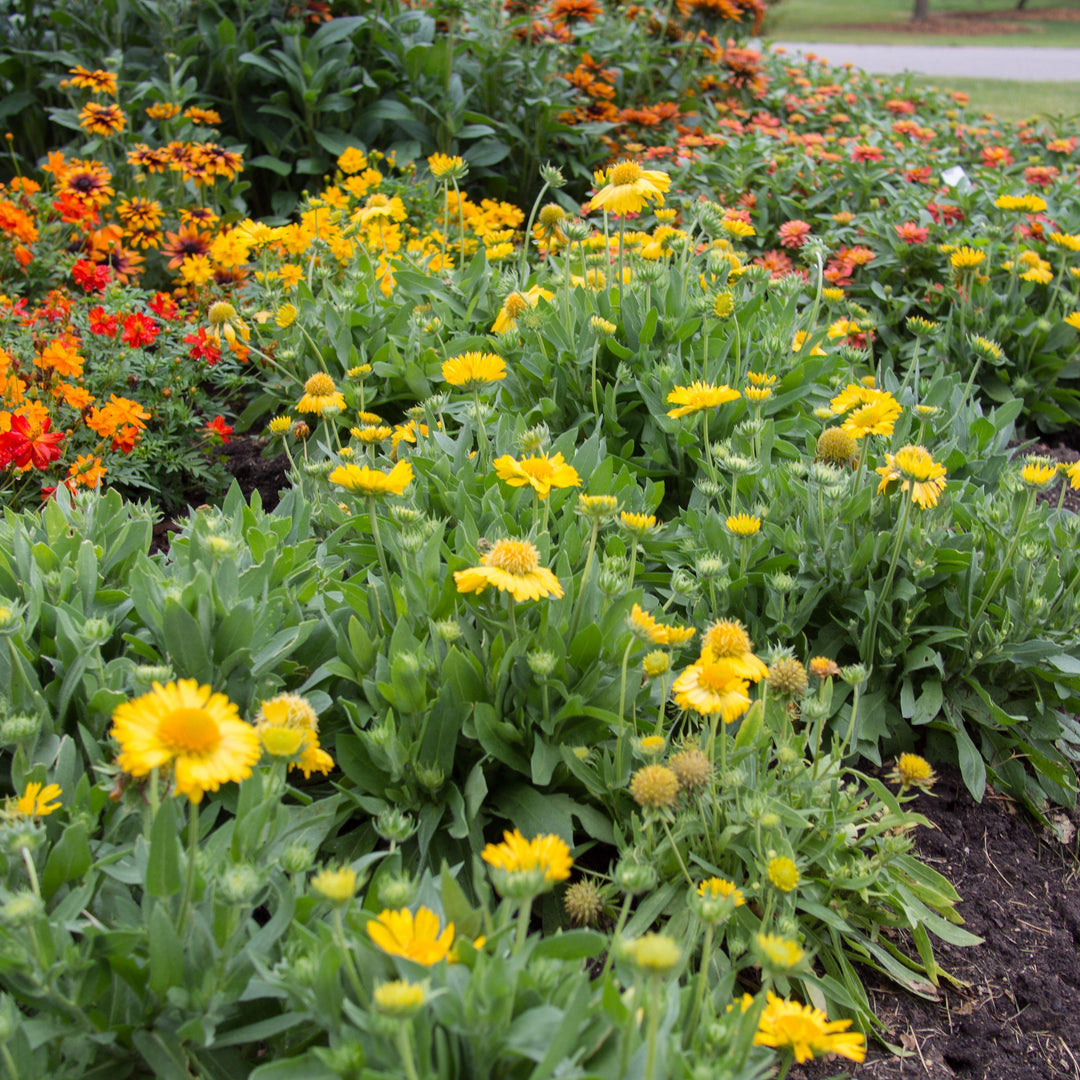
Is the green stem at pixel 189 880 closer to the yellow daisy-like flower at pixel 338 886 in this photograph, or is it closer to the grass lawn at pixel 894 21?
the yellow daisy-like flower at pixel 338 886

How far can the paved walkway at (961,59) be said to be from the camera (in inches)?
599

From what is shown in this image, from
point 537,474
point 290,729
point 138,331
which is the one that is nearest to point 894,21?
point 138,331

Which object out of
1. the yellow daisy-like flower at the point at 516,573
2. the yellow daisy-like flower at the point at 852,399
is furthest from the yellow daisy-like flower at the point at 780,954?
the yellow daisy-like flower at the point at 852,399

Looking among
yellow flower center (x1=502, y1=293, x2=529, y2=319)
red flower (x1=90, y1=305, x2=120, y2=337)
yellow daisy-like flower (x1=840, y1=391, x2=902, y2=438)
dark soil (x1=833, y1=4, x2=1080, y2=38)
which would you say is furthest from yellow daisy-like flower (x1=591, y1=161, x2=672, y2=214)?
dark soil (x1=833, y1=4, x2=1080, y2=38)

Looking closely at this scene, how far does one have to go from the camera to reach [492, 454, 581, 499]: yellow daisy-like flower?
1.77m

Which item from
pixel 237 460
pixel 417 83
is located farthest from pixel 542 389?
pixel 417 83

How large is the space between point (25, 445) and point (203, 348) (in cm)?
66

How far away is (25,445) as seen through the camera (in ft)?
7.97

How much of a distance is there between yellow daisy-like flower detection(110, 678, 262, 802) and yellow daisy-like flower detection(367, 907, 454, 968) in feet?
0.80

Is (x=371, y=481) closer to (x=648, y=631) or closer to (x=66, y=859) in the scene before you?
(x=648, y=631)

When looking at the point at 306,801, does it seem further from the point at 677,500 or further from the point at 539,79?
the point at 539,79

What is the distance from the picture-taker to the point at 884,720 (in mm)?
2201

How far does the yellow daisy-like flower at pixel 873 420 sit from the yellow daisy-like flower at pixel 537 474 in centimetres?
70

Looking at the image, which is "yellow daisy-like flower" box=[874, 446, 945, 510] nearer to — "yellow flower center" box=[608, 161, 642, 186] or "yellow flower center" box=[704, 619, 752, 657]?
"yellow flower center" box=[704, 619, 752, 657]
